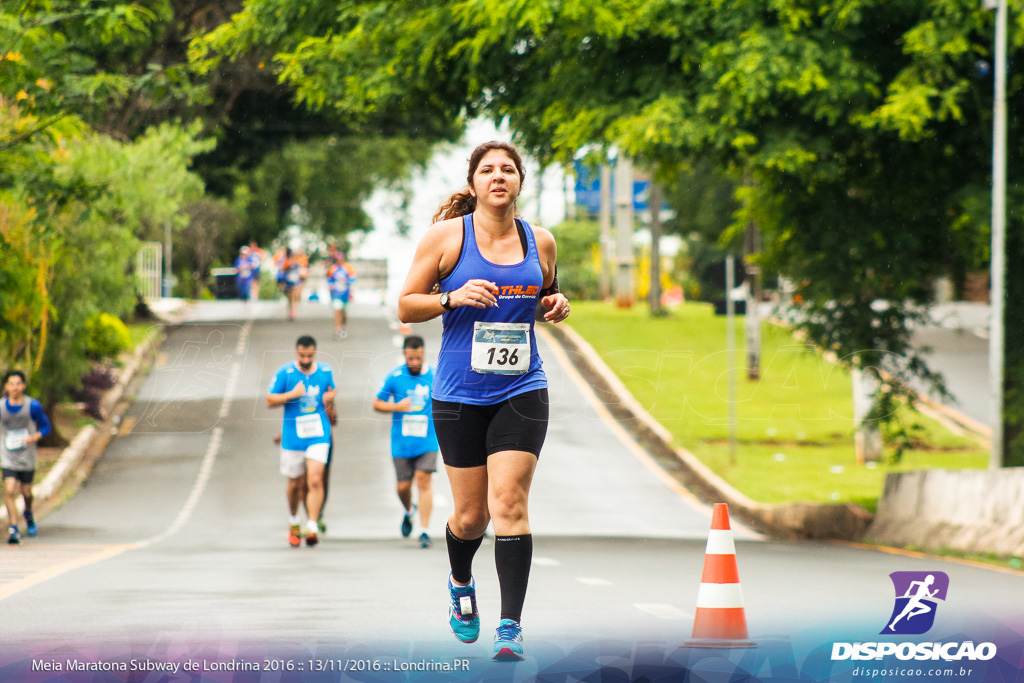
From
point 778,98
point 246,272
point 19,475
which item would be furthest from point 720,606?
point 246,272

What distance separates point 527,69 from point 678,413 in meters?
13.9

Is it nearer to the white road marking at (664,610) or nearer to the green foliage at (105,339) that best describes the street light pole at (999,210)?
the white road marking at (664,610)

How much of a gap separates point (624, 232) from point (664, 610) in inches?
1322

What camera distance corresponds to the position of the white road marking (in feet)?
26.1

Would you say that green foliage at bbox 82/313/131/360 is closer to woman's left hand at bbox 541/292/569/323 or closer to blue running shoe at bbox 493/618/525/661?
woman's left hand at bbox 541/292/569/323

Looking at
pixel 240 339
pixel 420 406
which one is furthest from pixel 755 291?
pixel 420 406

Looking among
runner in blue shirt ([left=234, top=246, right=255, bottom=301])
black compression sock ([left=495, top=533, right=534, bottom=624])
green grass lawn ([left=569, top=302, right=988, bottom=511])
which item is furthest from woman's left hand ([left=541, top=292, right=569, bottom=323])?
runner in blue shirt ([left=234, top=246, right=255, bottom=301])

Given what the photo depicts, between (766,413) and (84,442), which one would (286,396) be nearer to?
(84,442)

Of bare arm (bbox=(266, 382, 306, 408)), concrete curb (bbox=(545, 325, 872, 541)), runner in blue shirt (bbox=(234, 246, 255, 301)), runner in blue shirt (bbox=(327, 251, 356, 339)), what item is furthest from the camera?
runner in blue shirt (bbox=(234, 246, 255, 301))

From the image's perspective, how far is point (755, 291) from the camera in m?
31.0

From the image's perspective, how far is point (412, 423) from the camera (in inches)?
535

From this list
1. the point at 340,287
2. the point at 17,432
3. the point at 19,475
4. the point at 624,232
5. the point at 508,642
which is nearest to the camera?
the point at 508,642

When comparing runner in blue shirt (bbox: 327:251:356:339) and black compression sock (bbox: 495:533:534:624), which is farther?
runner in blue shirt (bbox: 327:251:356:339)

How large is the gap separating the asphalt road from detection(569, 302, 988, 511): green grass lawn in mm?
1401
